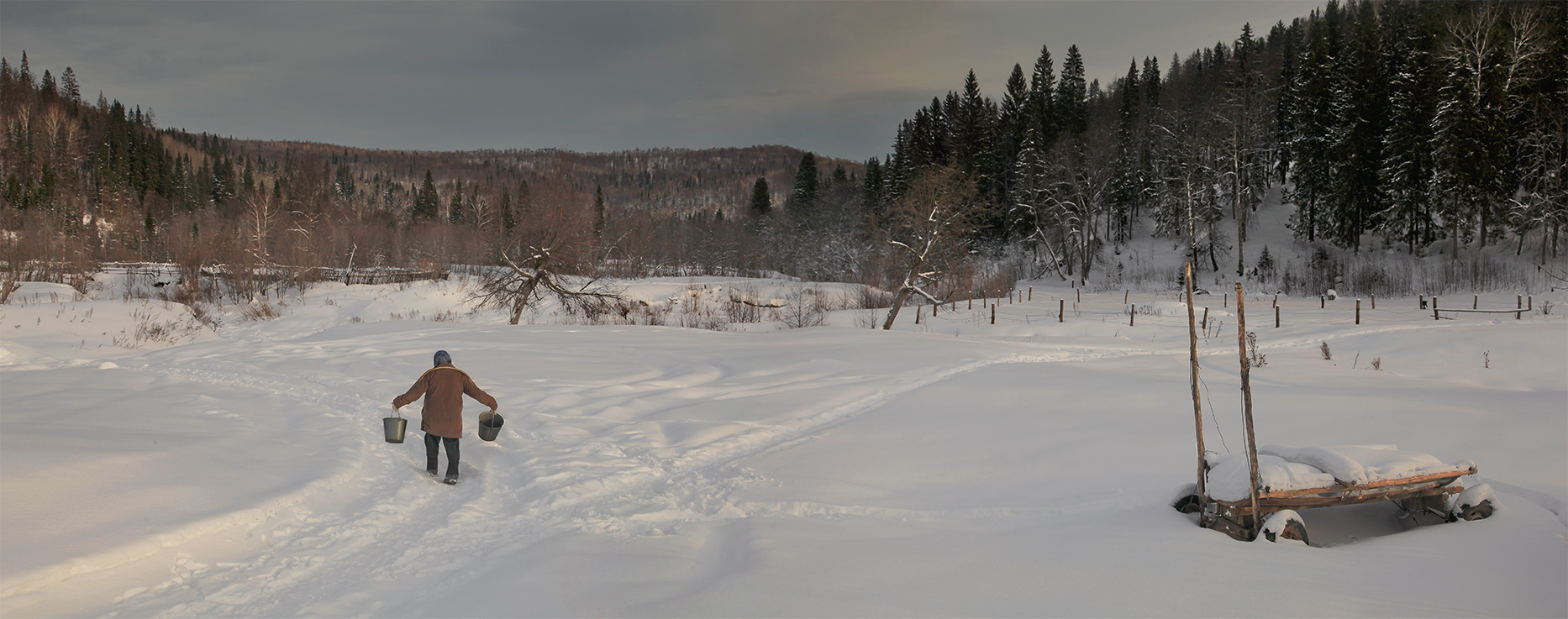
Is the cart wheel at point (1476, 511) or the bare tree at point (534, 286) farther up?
the bare tree at point (534, 286)

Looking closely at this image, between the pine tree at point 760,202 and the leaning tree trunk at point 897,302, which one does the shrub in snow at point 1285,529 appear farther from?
the pine tree at point 760,202

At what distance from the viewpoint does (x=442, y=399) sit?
7660 millimetres

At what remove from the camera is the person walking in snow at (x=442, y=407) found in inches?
299

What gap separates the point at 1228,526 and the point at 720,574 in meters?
3.59

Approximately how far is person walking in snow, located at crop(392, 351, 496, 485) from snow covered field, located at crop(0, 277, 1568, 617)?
39 centimetres

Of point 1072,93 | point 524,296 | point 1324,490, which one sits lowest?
point 1324,490

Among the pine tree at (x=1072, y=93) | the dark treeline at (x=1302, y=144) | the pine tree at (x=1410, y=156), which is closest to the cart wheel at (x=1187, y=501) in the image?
the dark treeline at (x=1302, y=144)

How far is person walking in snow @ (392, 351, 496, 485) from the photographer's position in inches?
299

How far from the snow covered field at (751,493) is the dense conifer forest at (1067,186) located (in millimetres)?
11412

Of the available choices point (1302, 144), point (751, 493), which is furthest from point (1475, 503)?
point (1302, 144)

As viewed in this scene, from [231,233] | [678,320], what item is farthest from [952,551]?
[231,233]

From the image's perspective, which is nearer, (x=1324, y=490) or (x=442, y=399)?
(x=1324, y=490)

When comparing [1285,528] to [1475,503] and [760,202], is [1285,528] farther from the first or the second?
[760,202]

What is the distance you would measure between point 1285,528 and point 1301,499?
1.39ft
